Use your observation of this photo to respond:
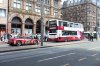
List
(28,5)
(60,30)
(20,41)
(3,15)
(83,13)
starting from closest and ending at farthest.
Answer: (20,41)
(60,30)
(3,15)
(28,5)
(83,13)

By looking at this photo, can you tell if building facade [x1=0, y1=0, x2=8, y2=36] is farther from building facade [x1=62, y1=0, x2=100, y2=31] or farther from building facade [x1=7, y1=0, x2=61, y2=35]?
building facade [x1=62, y1=0, x2=100, y2=31]

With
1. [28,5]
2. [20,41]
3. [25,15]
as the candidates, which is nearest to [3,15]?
[25,15]

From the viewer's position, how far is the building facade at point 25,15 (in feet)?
154

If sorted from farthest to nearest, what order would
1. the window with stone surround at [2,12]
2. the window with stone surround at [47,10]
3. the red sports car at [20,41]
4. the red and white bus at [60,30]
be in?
1. the window with stone surround at [47,10]
2. the window with stone surround at [2,12]
3. the red and white bus at [60,30]
4. the red sports car at [20,41]

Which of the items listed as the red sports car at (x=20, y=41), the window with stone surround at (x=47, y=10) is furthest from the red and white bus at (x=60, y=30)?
the window with stone surround at (x=47, y=10)

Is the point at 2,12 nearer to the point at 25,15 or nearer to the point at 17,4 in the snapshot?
the point at 17,4

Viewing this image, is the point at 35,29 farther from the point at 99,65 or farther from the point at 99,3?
the point at 99,3

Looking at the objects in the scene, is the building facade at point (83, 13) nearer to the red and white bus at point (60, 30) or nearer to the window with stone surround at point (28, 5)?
the window with stone surround at point (28, 5)

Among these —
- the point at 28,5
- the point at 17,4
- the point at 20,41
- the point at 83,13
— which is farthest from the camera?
the point at 83,13

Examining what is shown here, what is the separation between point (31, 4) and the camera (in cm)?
5234

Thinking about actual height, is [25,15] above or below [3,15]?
above

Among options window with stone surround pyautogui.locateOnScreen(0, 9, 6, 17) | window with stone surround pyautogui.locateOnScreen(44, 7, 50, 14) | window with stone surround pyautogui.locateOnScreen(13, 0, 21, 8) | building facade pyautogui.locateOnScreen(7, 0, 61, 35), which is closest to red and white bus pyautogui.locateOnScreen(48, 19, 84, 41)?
building facade pyautogui.locateOnScreen(7, 0, 61, 35)

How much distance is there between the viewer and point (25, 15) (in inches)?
1983

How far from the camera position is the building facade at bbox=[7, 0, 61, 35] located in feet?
154
